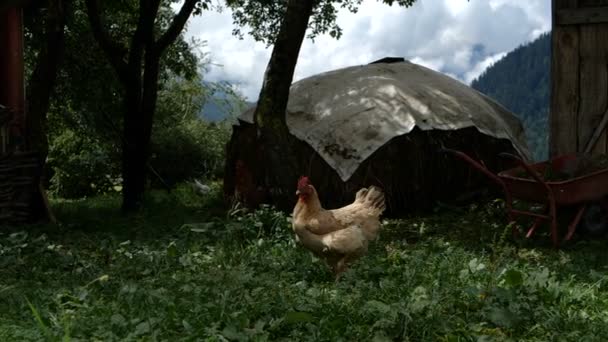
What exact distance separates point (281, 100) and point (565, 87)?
3.76 meters

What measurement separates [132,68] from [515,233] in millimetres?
7657

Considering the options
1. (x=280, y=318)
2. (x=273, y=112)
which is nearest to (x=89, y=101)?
(x=273, y=112)

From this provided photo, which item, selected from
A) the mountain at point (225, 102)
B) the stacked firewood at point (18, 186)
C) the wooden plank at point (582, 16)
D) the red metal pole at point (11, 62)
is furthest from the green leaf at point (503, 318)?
the mountain at point (225, 102)

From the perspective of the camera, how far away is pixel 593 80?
34.0ft

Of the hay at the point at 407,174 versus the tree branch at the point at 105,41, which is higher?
the tree branch at the point at 105,41

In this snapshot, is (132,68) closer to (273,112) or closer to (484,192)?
(273,112)

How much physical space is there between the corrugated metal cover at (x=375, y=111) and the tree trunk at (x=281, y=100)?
1017mm

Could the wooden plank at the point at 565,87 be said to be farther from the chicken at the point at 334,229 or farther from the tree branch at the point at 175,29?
the tree branch at the point at 175,29

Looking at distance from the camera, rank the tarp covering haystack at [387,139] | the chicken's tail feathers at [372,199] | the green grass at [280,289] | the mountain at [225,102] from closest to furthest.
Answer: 1. the green grass at [280,289]
2. the chicken's tail feathers at [372,199]
3. the tarp covering haystack at [387,139]
4. the mountain at [225,102]

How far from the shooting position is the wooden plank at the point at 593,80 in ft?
33.8

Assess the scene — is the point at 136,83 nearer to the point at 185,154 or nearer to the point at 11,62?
the point at 11,62

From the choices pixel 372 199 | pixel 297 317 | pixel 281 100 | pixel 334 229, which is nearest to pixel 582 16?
pixel 281 100

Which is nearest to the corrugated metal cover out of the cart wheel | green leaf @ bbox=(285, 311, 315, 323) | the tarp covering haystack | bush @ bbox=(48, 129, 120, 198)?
the tarp covering haystack

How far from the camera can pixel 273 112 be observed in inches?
414
